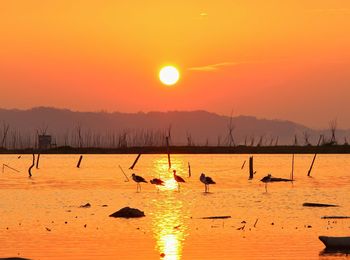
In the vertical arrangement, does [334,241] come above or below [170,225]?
above

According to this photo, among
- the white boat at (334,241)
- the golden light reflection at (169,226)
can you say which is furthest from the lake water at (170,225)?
the white boat at (334,241)

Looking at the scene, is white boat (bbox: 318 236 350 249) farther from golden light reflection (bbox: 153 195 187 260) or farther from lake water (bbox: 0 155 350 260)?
golden light reflection (bbox: 153 195 187 260)

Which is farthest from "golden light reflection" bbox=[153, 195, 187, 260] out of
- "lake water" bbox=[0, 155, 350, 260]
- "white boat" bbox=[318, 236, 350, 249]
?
"white boat" bbox=[318, 236, 350, 249]

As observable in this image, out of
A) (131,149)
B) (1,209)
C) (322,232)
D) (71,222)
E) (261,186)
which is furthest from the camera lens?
(131,149)

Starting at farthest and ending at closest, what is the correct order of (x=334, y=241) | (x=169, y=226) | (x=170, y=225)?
(x=170, y=225) < (x=169, y=226) < (x=334, y=241)

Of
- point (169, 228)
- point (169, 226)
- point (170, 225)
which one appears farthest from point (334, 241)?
point (170, 225)

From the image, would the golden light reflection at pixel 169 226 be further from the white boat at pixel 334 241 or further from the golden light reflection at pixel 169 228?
the white boat at pixel 334 241

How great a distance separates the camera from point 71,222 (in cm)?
3628

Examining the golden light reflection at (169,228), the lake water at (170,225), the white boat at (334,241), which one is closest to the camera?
the white boat at (334,241)

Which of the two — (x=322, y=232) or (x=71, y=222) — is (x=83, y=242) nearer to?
(x=71, y=222)

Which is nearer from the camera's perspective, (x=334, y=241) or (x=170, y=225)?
(x=334, y=241)

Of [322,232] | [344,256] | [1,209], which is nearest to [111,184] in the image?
[1,209]

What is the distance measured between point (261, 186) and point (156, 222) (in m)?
32.7

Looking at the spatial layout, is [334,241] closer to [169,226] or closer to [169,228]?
[169,228]
